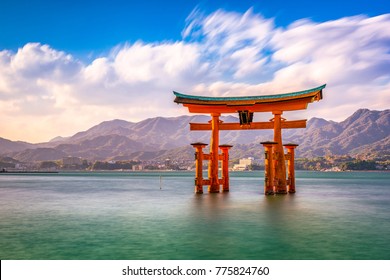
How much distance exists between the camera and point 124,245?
13.2m

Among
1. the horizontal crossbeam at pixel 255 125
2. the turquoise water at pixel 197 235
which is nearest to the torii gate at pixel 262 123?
the horizontal crossbeam at pixel 255 125

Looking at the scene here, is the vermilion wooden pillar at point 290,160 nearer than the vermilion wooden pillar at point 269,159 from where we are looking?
No

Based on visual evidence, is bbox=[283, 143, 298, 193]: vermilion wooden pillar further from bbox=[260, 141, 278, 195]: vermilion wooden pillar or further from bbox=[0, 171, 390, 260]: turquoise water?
bbox=[0, 171, 390, 260]: turquoise water

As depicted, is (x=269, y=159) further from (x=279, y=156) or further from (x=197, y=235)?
(x=197, y=235)

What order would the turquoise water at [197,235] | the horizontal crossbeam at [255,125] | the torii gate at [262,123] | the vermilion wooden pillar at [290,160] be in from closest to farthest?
the turquoise water at [197,235]
the torii gate at [262,123]
the horizontal crossbeam at [255,125]
the vermilion wooden pillar at [290,160]

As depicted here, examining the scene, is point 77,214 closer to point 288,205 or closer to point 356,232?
point 288,205

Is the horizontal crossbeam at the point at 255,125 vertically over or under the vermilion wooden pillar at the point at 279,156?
over

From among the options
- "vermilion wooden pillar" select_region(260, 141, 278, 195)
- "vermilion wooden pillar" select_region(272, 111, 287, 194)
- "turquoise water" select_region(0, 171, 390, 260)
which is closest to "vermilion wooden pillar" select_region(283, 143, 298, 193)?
"vermilion wooden pillar" select_region(272, 111, 287, 194)

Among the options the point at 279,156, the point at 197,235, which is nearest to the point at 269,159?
the point at 279,156

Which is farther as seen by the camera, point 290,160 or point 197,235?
point 290,160

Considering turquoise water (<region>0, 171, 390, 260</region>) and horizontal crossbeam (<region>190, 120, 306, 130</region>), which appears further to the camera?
horizontal crossbeam (<region>190, 120, 306, 130</region>)

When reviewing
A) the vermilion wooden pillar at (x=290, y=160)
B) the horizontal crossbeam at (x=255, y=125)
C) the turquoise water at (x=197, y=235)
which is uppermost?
the horizontal crossbeam at (x=255, y=125)

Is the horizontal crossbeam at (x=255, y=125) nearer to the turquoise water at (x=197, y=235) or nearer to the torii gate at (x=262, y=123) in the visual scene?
the torii gate at (x=262, y=123)
